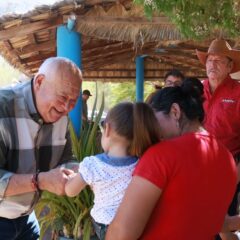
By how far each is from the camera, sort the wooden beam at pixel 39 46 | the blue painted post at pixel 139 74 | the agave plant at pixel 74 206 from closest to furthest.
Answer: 1. the agave plant at pixel 74 206
2. the wooden beam at pixel 39 46
3. the blue painted post at pixel 139 74

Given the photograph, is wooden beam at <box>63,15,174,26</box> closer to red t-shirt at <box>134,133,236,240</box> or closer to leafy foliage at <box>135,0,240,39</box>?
leafy foliage at <box>135,0,240,39</box>

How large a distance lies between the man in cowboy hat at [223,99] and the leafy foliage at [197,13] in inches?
16.6

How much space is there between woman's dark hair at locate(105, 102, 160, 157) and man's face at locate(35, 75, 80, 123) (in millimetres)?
293

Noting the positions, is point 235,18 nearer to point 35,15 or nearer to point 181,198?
point 181,198

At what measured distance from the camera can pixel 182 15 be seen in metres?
3.25

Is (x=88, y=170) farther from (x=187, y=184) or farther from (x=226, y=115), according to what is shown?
(x=226, y=115)

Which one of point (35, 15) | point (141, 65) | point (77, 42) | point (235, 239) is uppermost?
point (35, 15)

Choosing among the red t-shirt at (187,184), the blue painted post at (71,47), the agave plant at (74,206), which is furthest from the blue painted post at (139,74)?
the red t-shirt at (187,184)

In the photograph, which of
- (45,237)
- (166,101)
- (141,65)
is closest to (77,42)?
(45,237)

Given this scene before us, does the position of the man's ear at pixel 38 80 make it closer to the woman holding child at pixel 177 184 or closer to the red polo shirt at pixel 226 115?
the woman holding child at pixel 177 184

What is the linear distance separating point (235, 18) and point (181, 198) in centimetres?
202

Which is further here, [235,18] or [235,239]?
[235,18]

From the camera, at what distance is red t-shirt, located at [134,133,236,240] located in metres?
1.83

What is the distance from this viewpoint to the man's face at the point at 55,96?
236 cm
